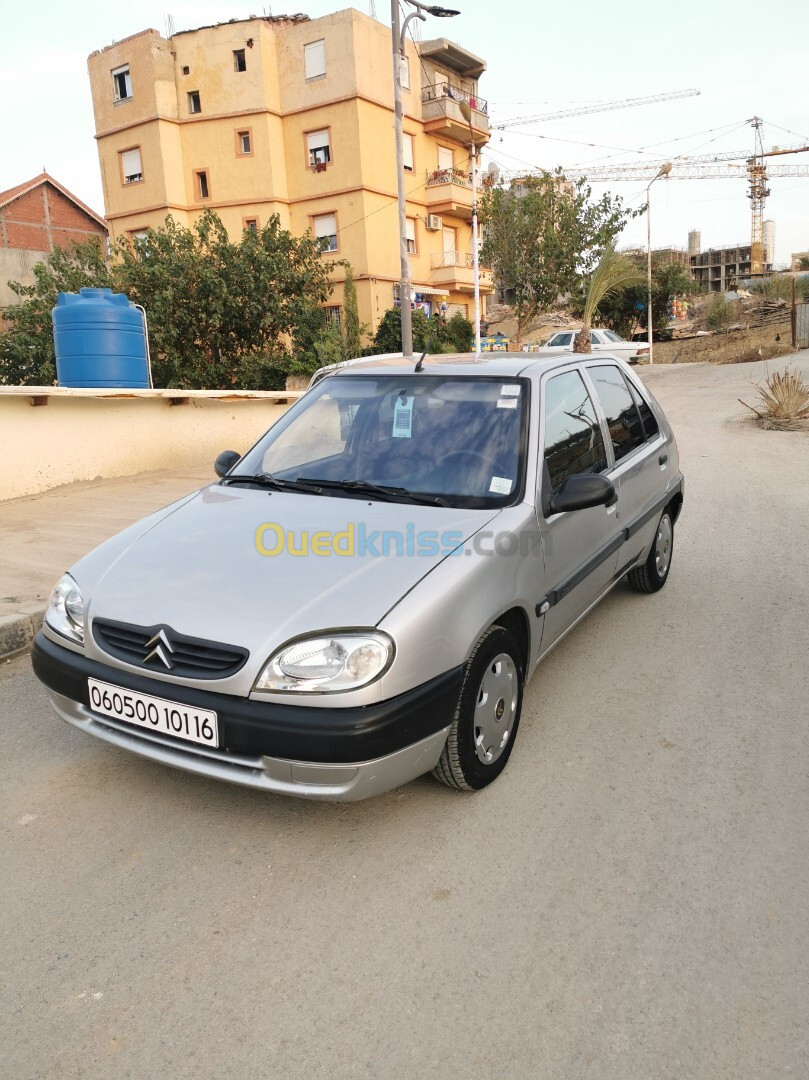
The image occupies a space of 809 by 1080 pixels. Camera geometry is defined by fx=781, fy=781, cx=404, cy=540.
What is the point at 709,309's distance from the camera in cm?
4562

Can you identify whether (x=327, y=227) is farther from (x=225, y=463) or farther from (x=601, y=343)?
(x=225, y=463)

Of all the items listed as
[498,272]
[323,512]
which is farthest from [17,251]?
[323,512]

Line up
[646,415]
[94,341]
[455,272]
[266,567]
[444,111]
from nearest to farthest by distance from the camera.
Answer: [266,567] < [646,415] < [94,341] < [444,111] < [455,272]

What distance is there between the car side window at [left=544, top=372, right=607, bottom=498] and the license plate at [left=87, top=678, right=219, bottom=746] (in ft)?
5.84

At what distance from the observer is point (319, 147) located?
33.8m

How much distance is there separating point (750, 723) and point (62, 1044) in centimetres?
289

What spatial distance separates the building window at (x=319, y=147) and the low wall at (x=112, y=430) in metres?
25.7

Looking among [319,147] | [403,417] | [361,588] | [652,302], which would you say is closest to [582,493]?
[403,417]

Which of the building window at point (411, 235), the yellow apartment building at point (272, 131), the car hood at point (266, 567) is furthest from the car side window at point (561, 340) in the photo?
the car hood at point (266, 567)

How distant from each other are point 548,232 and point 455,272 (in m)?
7.42

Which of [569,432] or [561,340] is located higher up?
[561,340]

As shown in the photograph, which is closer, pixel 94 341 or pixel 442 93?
pixel 94 341

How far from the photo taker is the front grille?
2500 millimetres

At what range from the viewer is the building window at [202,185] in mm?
34781
